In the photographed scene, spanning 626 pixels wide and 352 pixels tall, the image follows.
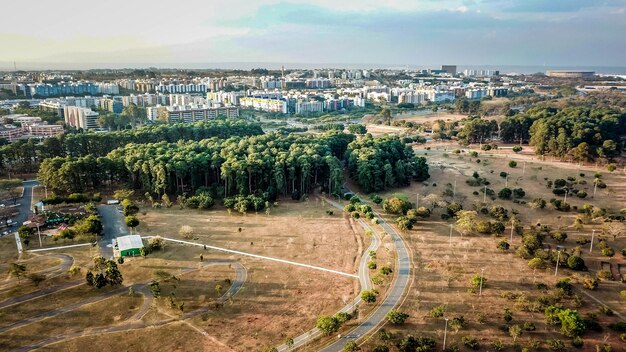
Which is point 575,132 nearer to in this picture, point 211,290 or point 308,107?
point 211,290

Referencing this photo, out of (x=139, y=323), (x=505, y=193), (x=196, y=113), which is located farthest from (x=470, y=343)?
(x=196, y=113)

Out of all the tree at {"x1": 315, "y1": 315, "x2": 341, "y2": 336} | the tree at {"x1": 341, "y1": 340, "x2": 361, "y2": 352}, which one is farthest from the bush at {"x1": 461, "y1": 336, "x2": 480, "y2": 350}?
the tree at {"x1": 315, "y1": 315, "x2": 341, "y2": 336}

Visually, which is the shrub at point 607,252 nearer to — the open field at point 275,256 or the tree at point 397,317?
the open field at point 275,256

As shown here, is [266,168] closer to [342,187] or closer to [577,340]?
[342,187]

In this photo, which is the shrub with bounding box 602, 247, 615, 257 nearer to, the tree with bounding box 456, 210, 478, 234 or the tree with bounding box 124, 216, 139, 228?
the tree with bounding box 456, 210, 478, 234

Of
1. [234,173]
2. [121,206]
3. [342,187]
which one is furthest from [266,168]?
[121,206]

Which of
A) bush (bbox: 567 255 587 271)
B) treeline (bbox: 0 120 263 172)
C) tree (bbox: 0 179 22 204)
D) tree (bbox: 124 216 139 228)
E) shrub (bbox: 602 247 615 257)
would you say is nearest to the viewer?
bush (bbox: 567 255 587 271)
